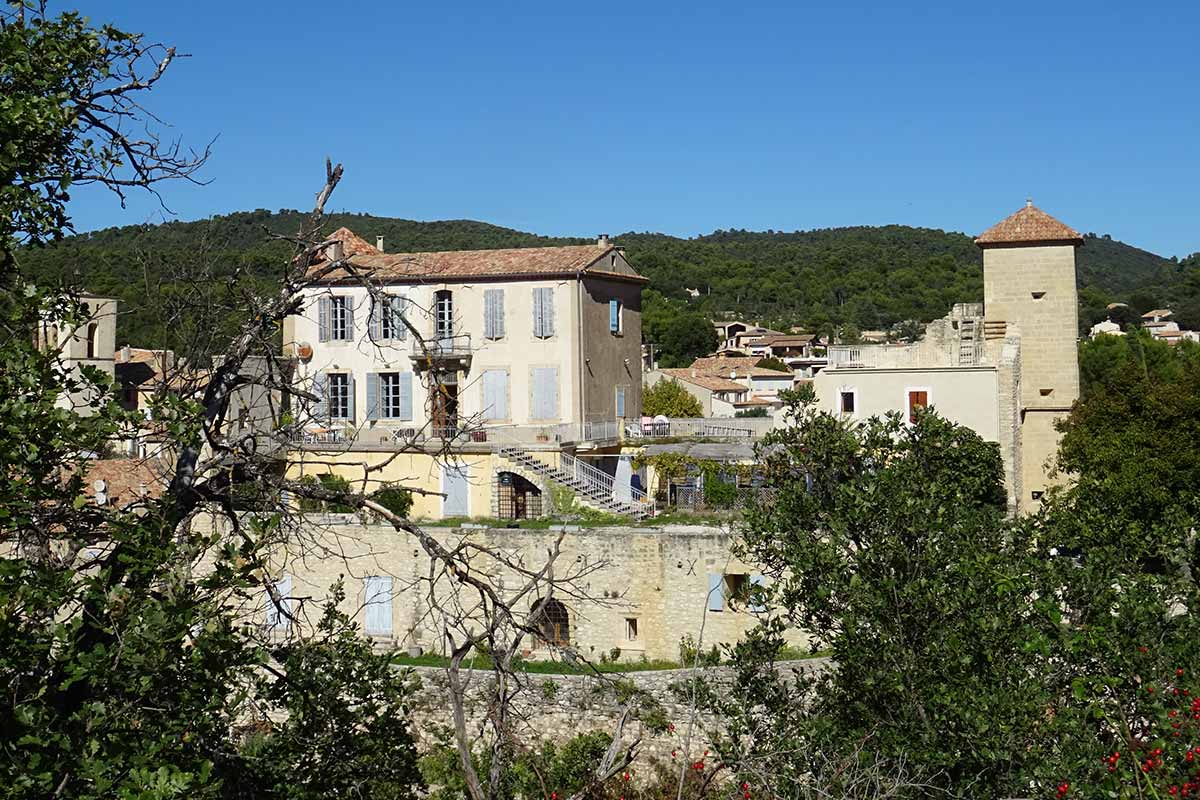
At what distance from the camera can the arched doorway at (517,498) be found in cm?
2917

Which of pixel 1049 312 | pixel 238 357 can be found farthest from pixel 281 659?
pixel 1049 312

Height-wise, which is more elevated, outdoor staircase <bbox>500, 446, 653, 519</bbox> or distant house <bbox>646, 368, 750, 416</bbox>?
distant house <bbox>646, 368, 750, 416</bbox>

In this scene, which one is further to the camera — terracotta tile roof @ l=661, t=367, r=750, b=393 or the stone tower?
terracotta tile roof @ l=661, t=367, r=750, b=393

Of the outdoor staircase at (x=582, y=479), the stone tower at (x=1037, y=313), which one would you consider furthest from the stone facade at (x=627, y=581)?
the stone tower at (x=1037, y=313)

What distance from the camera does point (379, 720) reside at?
11.1 metres

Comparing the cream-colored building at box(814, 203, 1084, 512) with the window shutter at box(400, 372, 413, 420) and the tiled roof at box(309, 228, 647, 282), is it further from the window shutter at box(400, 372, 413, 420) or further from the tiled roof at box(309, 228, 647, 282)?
the window shutter at box(400, 372, 413, 420)

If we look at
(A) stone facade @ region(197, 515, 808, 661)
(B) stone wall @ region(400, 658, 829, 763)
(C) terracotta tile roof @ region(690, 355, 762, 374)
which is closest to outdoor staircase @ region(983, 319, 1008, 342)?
(A) stone facade @ region(197, 515, 808, 661)

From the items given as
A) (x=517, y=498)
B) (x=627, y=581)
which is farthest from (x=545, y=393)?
(x=627, y=581)

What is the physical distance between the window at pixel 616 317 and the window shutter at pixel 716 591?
11668 millimetres

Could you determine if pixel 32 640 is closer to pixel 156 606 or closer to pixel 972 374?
pixel 156 606

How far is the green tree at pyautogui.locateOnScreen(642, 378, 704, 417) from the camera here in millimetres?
51281

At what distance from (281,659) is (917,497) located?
254 inches

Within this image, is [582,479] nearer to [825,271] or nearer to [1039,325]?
[1039,325]

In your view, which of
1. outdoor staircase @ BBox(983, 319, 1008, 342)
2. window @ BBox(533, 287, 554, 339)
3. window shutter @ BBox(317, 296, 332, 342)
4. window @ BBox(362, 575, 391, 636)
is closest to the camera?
window @ BBox(362, 575, 391, 636)
